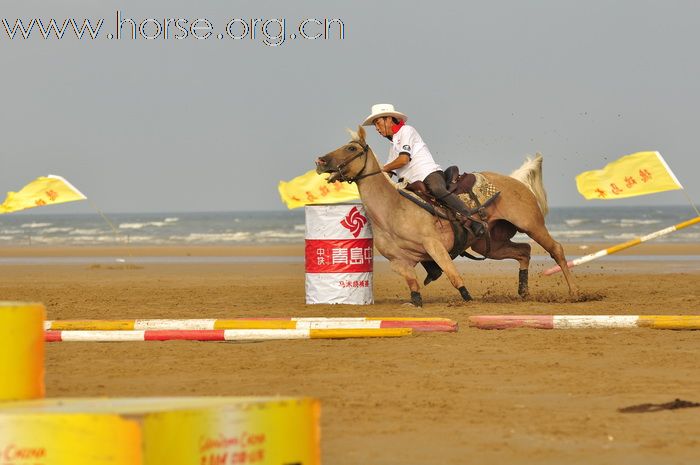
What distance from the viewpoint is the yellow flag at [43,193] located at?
30453mm

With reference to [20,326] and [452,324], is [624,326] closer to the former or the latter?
[452,324]

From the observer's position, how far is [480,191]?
47.6ft

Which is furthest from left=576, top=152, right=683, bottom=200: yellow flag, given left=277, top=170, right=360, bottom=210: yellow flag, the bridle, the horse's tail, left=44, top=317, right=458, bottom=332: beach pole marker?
left=44, top=317, right=458, bottom=332: beach pole marker

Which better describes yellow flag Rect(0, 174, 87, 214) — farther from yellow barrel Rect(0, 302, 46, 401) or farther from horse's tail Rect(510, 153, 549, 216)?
yellow barrel Rect(0, 302, 46, 401)

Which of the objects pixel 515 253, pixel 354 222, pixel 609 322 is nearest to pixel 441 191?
pixel 354 222

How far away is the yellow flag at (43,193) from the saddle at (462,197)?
57.0ft

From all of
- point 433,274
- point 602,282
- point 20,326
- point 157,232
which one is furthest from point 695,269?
point 157,232

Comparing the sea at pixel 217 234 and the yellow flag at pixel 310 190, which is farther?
the sea at pixel 217 234

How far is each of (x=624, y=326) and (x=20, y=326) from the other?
24.4ft

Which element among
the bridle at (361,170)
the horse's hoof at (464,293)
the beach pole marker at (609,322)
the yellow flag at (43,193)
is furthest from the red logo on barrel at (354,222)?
the yellow flag at (43,193)

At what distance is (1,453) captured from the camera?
3969 millimetres

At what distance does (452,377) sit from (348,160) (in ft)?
19.0

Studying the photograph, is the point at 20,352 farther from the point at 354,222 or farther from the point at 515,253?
the point at 515,253

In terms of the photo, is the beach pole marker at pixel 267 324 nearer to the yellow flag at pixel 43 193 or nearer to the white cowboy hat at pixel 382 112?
the white cowboy hat at pixel 382 112
